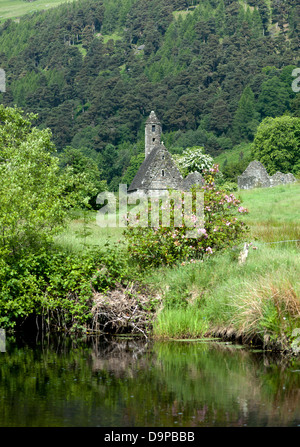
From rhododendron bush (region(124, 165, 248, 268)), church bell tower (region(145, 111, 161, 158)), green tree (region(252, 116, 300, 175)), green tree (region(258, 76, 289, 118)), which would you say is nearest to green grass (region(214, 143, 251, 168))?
green tree (region(258, 76, 289, 118))

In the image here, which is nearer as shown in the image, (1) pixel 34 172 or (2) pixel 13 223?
(2) pixel 13 223

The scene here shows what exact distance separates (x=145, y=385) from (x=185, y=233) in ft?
31.6

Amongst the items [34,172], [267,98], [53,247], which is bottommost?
[53,247]

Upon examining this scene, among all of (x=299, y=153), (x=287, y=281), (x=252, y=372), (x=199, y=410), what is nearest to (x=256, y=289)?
(x=287, y=281)

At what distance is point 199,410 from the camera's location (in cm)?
1103

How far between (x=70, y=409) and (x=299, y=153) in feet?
350

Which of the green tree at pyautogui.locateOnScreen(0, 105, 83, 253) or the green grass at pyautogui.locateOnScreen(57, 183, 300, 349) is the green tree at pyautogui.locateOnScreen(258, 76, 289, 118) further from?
the green grass at pyautogui.locateOnScreen(57, 183, 300, 349)

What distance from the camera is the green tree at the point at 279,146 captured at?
111 m

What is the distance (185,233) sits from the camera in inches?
862

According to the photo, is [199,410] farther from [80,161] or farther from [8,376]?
[80,161]

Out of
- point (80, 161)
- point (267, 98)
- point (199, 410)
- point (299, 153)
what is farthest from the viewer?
point (267, 98)

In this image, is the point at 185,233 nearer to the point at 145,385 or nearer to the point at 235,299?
the point at 235,299

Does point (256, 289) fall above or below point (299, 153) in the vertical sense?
below

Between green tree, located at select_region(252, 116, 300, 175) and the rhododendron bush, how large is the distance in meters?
88.2
